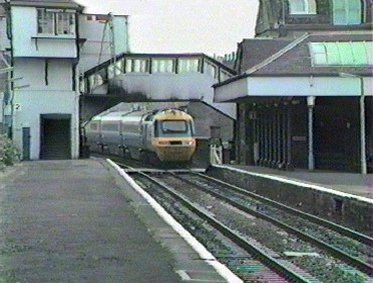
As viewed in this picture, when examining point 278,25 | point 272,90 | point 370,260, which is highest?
point 278,25

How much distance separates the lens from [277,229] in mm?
21141

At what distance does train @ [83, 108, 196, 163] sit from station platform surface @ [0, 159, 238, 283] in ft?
72.0

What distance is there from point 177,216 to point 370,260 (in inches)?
348

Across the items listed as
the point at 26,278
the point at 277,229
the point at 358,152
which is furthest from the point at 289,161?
the point at 26,278

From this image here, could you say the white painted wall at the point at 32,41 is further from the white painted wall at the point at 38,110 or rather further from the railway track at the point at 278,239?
the railway track at the point at 278,239

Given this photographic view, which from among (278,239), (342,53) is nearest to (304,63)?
(342,53)

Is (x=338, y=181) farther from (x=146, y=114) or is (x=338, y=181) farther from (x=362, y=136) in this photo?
(x=146, y=114)

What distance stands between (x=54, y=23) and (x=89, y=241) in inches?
1438

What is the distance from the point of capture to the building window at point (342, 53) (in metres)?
37.0

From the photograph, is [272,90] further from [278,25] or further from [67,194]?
[278,25]

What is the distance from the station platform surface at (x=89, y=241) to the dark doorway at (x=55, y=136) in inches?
1000

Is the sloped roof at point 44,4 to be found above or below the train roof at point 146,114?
above

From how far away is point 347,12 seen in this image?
5606cm

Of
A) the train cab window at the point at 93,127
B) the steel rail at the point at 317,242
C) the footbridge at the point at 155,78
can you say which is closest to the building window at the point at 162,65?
the footbridge at the point at 155,78
